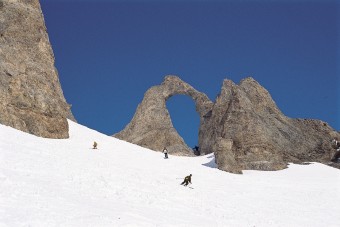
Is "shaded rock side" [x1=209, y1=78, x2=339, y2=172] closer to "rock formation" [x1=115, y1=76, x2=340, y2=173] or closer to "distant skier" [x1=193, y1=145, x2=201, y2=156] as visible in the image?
"rock formation" [x1=115, y1=76, x2=340, y2=173]

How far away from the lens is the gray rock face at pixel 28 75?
140 feet

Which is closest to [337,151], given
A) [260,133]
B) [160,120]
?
[260,133]

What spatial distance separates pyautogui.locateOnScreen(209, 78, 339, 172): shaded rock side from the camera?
51.4 meters

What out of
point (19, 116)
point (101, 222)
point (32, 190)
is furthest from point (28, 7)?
point (101, 222)

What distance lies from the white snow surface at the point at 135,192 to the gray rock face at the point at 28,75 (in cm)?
399

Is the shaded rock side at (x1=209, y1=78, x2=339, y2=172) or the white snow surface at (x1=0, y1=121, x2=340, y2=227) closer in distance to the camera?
the white snow surface at (x1=0, y1=121, x2=340, y2=227)

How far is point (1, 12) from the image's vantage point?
51844 millimetres

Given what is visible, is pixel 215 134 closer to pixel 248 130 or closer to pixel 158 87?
pixel 248 130

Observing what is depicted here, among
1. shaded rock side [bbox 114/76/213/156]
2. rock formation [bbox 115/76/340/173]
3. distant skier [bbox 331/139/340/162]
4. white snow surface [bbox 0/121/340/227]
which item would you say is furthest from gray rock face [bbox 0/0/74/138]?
distant skier [bbox 331/139/340/162]

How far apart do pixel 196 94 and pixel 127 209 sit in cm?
6020

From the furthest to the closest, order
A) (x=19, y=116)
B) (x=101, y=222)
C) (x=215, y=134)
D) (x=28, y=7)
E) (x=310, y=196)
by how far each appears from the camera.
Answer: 1. (x=215, y=134)
2. (x=28, y=7)
3. (x=19, y=116)
4. (x=310, y=196)
5. (x=101, y=222)

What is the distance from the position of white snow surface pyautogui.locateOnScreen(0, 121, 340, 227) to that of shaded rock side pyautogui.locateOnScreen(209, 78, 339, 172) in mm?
4951

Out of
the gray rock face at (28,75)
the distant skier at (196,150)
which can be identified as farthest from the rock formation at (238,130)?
the gray rock face at (28,75)

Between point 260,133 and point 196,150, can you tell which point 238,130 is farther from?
point 196,150
